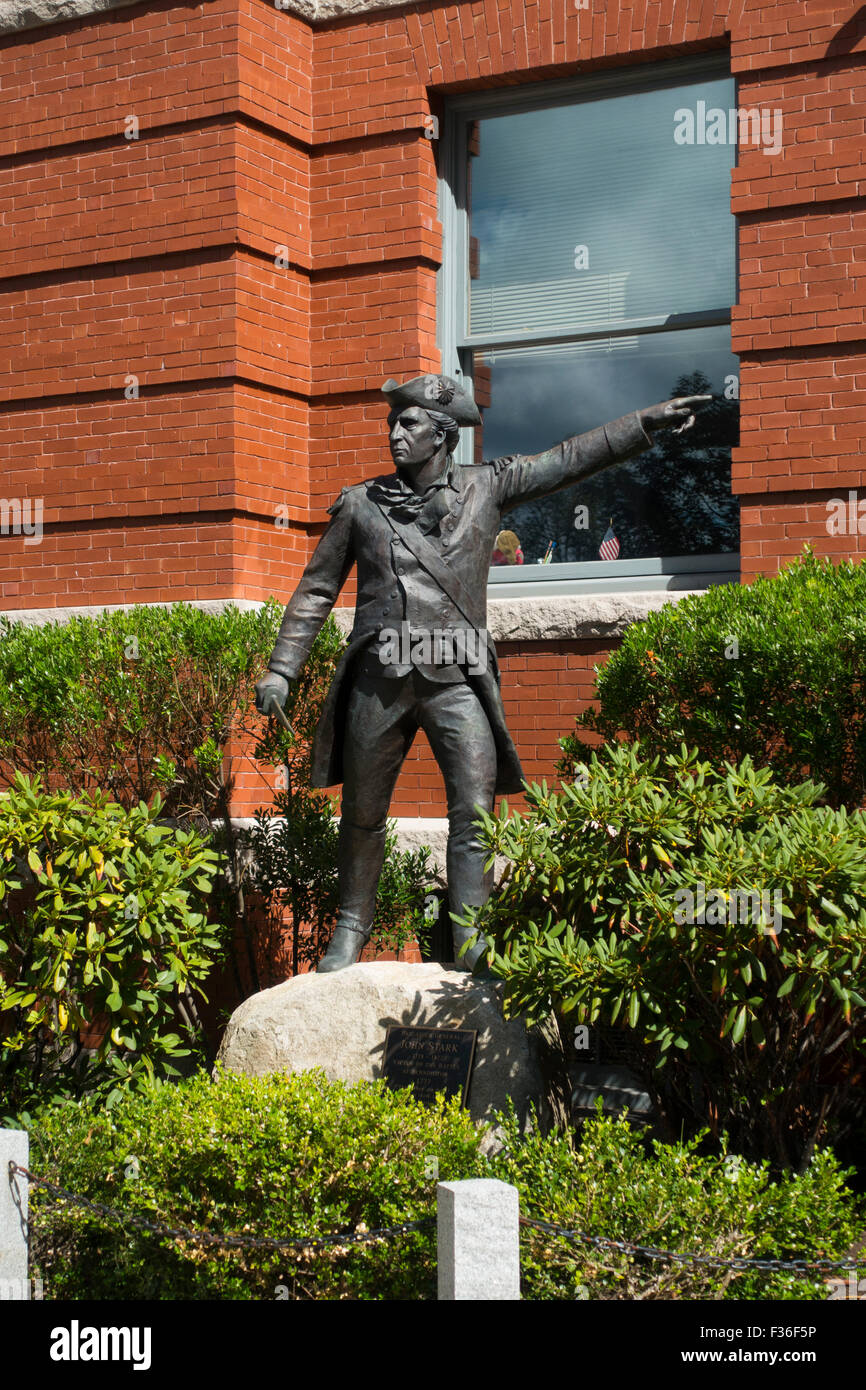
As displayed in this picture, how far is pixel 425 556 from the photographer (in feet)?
21.3

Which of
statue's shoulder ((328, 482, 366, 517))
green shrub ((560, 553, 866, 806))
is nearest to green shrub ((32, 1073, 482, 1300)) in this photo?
green shrub ((560, 553, 866, 806))

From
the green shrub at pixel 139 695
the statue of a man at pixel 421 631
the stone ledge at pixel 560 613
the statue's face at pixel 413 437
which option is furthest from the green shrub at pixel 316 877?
the statue's face at pixel 413 437

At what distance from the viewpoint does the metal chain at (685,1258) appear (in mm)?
4105

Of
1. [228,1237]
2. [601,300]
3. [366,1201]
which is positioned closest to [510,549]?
[601,300]

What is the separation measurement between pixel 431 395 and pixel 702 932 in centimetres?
286

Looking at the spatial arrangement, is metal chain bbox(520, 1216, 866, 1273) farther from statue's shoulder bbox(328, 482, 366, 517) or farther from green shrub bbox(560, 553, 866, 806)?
statue's shoulder bbox(328, 482, 366, 517)

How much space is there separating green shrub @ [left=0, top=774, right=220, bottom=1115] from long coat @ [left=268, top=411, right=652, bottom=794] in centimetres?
89

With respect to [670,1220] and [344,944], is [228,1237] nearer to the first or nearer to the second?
[670,1220]

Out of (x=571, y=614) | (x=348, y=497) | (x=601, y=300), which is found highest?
(x=601, y=300)

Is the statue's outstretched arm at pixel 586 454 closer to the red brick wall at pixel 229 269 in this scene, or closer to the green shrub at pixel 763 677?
the green shrub at pixel 763 677

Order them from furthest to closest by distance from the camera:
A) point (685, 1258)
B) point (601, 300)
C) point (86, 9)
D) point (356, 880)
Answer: point (86, 9)
point (601, 300)
point (356, 880)
point (685, 1258)

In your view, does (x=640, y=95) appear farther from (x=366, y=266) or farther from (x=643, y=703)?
(x=643, y=703)

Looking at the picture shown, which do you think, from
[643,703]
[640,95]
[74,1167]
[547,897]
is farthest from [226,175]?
[74,1167]

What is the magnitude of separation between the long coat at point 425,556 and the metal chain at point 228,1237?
2.41 m
